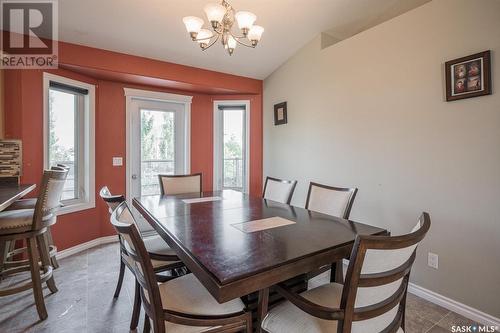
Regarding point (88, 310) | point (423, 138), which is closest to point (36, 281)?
point (88, 310)

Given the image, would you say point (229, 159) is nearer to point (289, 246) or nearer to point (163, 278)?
point (163, 278)

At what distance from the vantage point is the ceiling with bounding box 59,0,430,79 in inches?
96.3

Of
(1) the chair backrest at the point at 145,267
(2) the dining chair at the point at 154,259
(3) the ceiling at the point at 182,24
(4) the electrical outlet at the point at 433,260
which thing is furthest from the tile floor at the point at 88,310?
(3) the ceiling at the point at 182,24

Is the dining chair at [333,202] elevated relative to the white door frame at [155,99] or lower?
lower

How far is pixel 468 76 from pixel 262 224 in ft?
6.39

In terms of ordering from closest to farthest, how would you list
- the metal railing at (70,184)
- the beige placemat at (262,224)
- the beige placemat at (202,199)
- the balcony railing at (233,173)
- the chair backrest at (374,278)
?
the chair backrest at (374,278)
the beige placemat at (262,224)
the beige placemat at (202,199)
the metal railing at (70,184)
the balcony railing at (233,173)

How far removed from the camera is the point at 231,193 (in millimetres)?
2852

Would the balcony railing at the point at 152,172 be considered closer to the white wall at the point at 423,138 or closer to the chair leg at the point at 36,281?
the chair leg at the point at 36,281

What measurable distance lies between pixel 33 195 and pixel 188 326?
8.85 feet

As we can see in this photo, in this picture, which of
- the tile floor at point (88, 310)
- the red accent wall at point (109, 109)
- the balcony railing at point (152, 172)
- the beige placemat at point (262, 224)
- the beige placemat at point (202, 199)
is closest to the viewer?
the beige placemat at point (262, 224)

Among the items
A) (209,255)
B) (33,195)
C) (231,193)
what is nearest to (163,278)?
(209,255)

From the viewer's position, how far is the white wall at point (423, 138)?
6.08 feet

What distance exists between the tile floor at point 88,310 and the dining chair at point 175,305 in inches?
32.1

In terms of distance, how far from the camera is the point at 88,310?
78.0 inches
